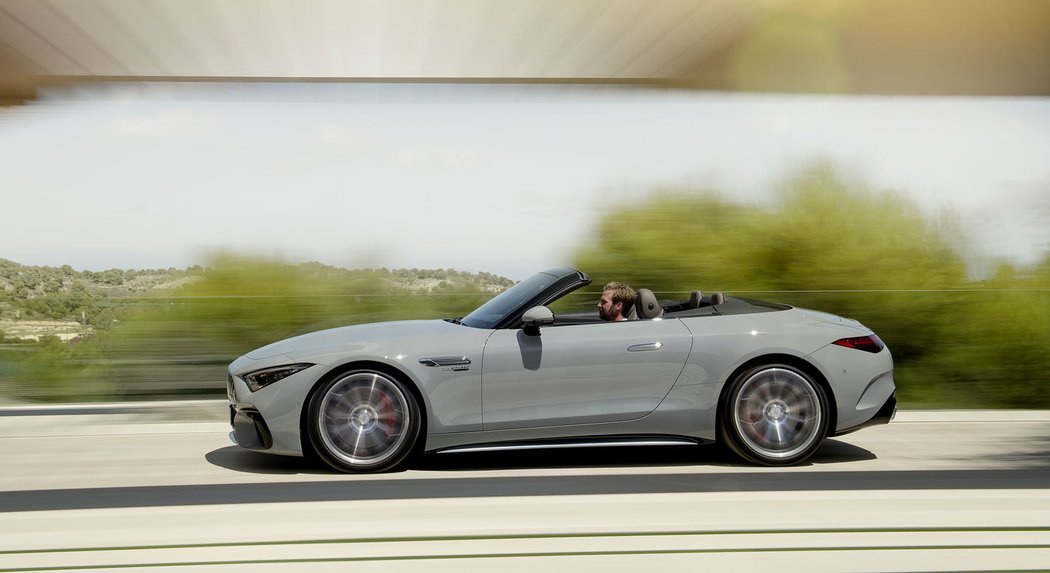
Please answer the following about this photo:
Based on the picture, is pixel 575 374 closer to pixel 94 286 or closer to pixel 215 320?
pixel 215 320

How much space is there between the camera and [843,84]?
420 inches

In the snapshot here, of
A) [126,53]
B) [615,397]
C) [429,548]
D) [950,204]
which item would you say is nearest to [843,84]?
[950,204]

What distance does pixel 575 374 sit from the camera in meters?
6.00

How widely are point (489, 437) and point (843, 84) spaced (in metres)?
6.49

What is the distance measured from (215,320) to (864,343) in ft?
19.7

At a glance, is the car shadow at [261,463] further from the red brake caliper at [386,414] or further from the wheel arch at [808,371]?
the wheel arch at [808,371]

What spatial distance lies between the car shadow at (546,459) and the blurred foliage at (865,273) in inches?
136

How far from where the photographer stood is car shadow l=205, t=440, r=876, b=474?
619cm

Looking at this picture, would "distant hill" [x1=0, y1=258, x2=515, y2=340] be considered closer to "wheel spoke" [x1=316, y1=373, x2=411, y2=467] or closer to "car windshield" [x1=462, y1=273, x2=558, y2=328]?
"car windshield" [x1=462, y1=273, x2=558, y2=328]

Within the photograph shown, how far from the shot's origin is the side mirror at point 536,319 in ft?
19.7

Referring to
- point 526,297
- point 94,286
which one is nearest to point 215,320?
point 94,286

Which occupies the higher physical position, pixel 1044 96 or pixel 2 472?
pixel 1044 96

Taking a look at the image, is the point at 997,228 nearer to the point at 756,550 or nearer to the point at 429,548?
the point at 756,550

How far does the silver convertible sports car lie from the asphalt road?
0.21 metres
